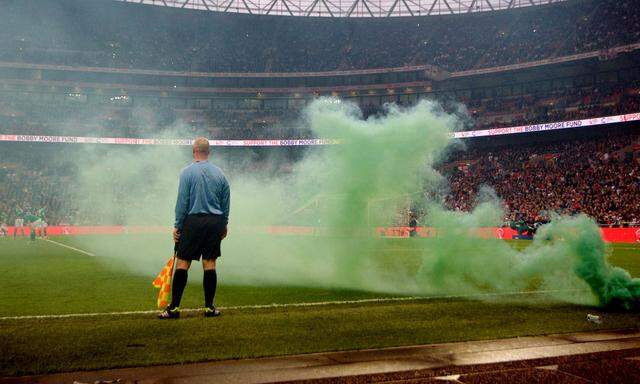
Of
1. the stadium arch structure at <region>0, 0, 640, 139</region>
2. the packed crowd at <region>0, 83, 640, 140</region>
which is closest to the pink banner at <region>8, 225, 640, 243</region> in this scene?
the packed crowd at <region>0, 83, 640, 140</region>

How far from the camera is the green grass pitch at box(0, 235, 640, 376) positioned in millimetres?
4535

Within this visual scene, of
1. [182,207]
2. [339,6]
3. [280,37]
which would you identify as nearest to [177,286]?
[182,207]

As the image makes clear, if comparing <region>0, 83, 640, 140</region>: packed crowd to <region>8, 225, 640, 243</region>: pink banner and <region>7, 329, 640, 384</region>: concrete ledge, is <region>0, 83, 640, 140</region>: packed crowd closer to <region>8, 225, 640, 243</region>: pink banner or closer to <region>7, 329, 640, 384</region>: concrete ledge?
<region>8, 225, 640, 243</region>: pink banner

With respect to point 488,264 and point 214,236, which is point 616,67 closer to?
point 488,264

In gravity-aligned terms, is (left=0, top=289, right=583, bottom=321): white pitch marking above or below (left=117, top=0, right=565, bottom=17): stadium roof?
below

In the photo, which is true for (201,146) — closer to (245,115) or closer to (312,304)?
(312,304)

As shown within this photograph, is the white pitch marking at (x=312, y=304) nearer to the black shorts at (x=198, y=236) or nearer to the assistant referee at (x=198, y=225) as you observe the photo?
the assistant referee at (x=198, y=225)

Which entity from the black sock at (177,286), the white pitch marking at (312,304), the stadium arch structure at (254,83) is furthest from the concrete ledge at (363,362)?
the stadium arch structure at (254,83)

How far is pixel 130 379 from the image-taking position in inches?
150

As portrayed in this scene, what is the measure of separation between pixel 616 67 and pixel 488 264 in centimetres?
4340

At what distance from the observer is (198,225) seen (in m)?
6.26

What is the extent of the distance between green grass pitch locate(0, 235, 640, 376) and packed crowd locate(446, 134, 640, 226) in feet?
83.9

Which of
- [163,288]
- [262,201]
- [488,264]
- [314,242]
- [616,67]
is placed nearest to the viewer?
[163,288]

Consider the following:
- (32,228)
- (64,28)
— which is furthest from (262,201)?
(64,28)
